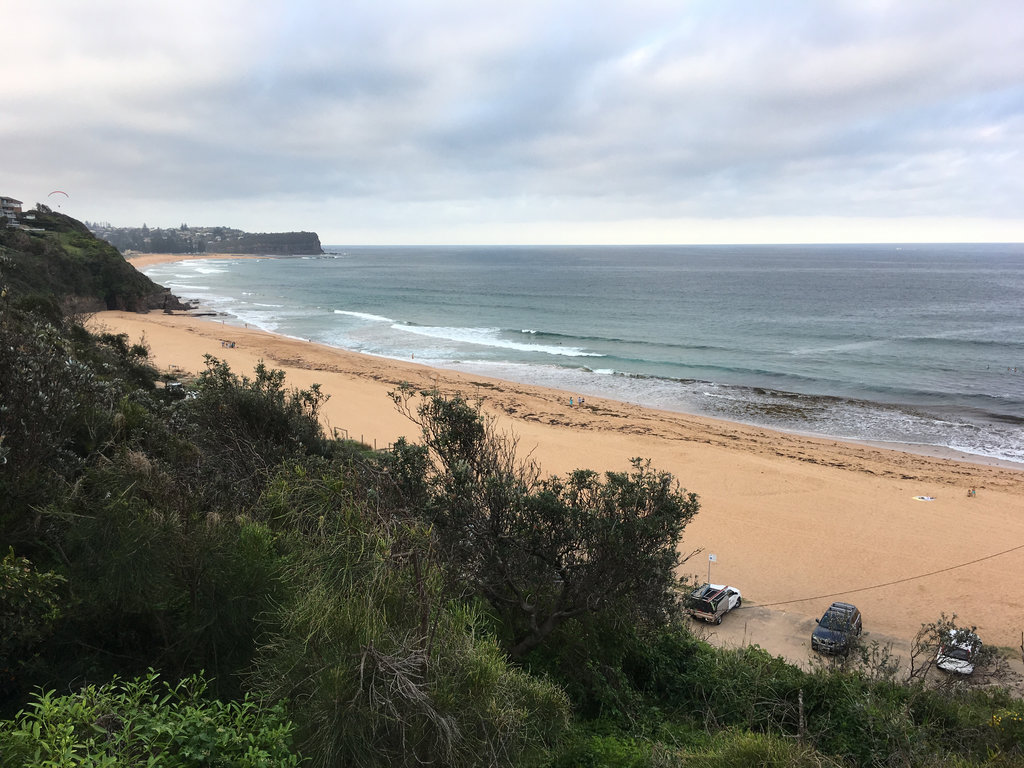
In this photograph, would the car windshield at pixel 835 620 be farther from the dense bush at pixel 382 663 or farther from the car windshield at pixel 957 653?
the dense bush at pixel 382 663

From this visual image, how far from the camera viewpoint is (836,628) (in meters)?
12.2

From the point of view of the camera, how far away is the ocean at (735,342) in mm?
32812

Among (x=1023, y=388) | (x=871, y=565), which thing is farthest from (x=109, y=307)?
(x=1023, y=388)

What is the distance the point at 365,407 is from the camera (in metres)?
30.3

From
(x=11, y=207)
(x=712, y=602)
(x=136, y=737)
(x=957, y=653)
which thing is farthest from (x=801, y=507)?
(x=11, y=207)

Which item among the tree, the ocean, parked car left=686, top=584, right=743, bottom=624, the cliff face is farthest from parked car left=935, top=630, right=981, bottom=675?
the cliff face

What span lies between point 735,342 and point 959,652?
4393cm

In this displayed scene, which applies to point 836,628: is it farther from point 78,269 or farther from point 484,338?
point 78,269

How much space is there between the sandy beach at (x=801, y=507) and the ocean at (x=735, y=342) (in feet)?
14.8

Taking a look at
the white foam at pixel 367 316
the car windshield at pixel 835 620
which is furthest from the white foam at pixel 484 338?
the car windshield at pixel 835 620

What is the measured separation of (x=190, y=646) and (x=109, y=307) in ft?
207

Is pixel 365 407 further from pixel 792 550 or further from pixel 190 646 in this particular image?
pixel 190 646

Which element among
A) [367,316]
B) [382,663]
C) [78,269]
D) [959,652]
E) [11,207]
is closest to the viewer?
[382,663]

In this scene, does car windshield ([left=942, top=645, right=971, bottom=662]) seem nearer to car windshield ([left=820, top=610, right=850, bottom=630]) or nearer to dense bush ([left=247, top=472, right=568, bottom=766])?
car windshield ([left=820, top=610, right=850, bottom=630])
